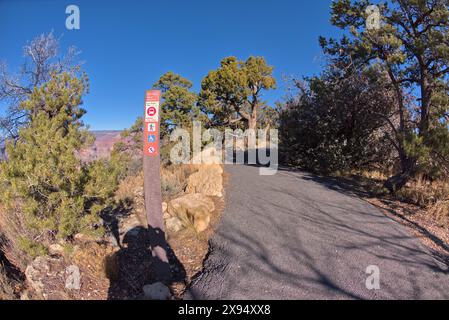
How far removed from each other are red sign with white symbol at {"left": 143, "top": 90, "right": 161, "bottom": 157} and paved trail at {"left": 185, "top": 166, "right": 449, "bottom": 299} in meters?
1.87

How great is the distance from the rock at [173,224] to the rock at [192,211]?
0.24ft

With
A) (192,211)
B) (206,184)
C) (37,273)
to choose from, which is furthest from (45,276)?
(206,184)

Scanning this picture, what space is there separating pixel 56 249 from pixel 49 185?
100cm

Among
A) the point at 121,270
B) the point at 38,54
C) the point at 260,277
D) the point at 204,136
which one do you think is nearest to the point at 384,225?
the point at 260,277

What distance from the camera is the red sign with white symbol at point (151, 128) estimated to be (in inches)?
120

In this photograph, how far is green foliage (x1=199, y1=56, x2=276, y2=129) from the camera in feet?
59.4

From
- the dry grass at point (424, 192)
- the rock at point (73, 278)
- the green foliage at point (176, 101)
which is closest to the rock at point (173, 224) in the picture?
the rock at point (73, 278)

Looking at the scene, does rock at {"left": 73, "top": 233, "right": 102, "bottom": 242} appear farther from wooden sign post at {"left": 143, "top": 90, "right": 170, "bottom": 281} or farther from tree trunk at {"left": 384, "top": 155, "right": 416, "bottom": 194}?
tree trunk at {"left": 384, "top": 155, "right": 416, "bottom": 194}

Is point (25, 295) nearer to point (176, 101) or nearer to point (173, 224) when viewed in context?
point (173, 224)

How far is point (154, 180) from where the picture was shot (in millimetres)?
3129

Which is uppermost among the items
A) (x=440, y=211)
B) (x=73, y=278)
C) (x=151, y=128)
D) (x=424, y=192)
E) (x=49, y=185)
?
(x=151, y=128)

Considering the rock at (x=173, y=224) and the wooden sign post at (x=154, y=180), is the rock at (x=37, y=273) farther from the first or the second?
the rock at (x=173, y=224)
